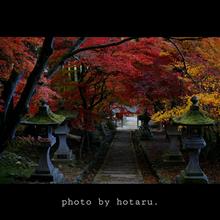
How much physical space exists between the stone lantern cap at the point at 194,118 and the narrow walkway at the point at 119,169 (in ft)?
8.76

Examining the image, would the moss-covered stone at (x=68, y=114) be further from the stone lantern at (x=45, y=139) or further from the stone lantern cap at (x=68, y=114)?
the stone lantern at (x=45, y=139)

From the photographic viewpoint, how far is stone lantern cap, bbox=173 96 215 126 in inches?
402

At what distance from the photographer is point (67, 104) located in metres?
16.4

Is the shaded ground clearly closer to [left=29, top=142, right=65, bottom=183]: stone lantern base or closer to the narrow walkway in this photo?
the narrow walkway

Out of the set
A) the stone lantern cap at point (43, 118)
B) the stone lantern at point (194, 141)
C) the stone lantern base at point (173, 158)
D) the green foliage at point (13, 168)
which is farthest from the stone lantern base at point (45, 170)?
the stone lantern base at point (173, 158)

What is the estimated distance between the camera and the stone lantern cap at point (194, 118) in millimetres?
10203

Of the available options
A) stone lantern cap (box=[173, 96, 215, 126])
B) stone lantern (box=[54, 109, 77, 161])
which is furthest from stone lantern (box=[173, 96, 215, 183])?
stone lantern (box=[54, 109, 77, 161])

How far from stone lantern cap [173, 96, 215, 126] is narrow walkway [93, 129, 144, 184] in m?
2.67
